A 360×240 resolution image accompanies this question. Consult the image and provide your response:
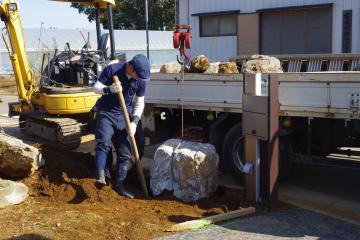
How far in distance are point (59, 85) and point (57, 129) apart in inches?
44.2

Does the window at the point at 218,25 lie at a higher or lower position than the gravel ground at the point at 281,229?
higher

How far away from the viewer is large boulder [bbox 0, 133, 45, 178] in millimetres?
6855

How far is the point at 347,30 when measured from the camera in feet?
52.3

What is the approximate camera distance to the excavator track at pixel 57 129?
10.4 m

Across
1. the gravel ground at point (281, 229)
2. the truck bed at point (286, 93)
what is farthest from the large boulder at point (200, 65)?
the gravel ground at point (281, 229)

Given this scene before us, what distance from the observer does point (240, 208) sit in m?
6.18

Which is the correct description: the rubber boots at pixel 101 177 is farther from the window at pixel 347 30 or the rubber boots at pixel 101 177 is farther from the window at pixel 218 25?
the window at pixel 218 25

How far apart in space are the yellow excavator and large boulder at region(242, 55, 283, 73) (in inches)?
143

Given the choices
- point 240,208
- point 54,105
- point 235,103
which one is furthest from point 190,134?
point 54,105

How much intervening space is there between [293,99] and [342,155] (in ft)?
5.03

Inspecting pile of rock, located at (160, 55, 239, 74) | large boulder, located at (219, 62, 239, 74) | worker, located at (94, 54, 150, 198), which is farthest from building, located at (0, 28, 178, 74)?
worker, located at (94, 54, 150, 198)

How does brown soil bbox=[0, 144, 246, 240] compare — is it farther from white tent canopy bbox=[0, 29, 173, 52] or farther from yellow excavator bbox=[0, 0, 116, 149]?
white tent canopy bbox=[0, 29, 173, 52]

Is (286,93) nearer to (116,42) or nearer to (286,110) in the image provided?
(286,110)

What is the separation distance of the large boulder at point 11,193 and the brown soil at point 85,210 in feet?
0.28
